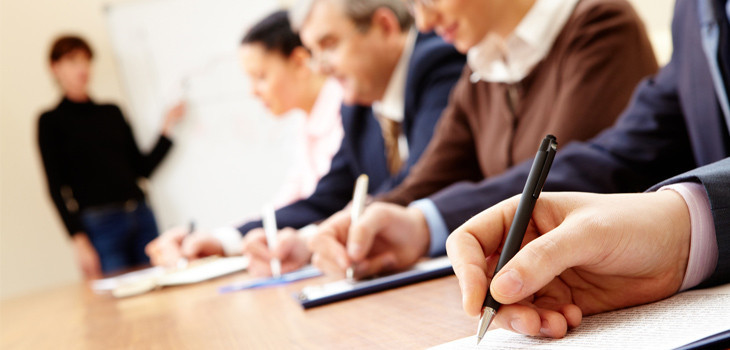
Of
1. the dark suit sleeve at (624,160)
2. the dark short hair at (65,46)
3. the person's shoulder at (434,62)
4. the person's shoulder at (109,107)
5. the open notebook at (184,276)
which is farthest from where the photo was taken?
the person's shoulder at (109,107)

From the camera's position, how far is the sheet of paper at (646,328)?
0.41 meters

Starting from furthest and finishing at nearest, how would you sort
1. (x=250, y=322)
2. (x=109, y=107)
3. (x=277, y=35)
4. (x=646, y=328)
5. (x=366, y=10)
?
1. (x=109, y=107)
2. (x=277, y=35)
3. (x=366, y=10)
4. (x=250, y=322)
5. (x=646, y=328)

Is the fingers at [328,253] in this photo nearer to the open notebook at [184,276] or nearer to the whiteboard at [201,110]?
the open notebook at [184,276]

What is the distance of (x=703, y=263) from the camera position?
0.52 meters

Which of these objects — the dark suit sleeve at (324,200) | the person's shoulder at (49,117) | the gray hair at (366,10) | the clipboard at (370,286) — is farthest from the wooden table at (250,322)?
the person's shoulder at (49,117)

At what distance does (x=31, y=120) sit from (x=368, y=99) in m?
3.01

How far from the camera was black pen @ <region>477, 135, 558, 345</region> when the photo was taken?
0.47 m

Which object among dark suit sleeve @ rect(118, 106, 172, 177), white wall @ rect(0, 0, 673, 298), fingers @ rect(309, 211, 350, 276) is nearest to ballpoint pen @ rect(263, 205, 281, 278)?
fingers @ rect(309, 211, 350, 276)

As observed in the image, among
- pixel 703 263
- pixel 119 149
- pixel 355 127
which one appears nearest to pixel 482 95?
pixel 355 127

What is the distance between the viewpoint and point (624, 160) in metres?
0.94

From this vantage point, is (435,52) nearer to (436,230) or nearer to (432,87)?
(432,87)

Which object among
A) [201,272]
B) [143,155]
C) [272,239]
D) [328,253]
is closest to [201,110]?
[143,155]

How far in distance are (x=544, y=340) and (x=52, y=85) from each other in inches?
176

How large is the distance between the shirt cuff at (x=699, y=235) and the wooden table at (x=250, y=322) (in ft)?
0.53
